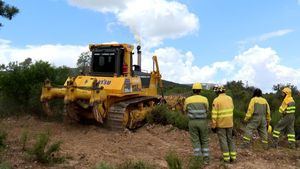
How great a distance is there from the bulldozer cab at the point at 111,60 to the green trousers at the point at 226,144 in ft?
18.0

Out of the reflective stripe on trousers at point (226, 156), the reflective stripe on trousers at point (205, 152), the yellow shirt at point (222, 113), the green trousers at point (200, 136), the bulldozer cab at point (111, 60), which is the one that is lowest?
the reflective stripe on trousers at point (226, 156)

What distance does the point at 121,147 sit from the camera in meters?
13.2

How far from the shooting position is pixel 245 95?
28.1 meters

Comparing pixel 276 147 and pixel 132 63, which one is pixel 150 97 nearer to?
pixel 132 63

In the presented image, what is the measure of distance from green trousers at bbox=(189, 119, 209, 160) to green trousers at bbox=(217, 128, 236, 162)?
467mm

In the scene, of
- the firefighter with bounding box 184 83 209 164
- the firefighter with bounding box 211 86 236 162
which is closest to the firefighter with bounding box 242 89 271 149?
the firefighter with bounding box 211 86 236 162

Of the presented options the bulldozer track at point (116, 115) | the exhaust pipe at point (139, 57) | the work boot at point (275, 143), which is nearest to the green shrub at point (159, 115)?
the bulldozer track at point (116, 115)

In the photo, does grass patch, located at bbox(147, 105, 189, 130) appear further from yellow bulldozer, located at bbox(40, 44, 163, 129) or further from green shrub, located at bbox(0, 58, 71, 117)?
green shrub, located at bbox(0, 58, 71, 117)

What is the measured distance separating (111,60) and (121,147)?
13.9ft

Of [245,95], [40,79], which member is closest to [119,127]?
[40,79]

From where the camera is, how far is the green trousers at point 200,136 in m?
11.5

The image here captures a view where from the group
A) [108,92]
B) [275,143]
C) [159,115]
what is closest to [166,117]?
[159,115]

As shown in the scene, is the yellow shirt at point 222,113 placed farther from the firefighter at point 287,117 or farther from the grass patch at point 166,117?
the grass patch at point 166,117

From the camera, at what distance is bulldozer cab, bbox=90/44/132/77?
53.8 ft
